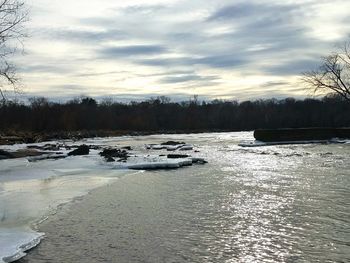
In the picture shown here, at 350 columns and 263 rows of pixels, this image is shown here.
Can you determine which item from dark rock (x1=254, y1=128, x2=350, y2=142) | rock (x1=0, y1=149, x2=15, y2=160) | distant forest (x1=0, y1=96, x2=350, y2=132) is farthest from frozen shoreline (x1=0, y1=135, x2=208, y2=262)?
distant forest (x1=0, y1=96, x2=350, y2=132)

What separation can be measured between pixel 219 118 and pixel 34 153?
108 m

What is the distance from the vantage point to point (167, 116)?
14538 centimetres

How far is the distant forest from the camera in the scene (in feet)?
354

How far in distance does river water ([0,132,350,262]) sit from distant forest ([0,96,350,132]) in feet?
273

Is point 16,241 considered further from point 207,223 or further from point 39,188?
point 39,188

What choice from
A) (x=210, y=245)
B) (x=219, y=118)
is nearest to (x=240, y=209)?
(x=210, y=245)

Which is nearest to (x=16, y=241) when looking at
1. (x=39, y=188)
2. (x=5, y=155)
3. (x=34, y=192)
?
(x=34, y=192)

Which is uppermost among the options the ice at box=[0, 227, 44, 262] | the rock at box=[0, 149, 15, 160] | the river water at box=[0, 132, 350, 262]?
the rock at box=[0, 149, 15, 160]

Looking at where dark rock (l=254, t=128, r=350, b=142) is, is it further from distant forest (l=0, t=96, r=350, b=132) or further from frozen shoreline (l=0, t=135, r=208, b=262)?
distant forest (l=0, t=96, r=350, b=132)

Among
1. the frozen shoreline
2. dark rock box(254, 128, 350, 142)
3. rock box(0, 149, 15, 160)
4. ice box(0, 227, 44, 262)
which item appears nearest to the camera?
ice box(0, 227, 44, 262)

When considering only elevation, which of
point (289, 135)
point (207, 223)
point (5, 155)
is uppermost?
point (289, 135)

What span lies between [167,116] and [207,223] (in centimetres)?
13412

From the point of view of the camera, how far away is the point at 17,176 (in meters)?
22.9

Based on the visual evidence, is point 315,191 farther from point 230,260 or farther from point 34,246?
point 34,246
